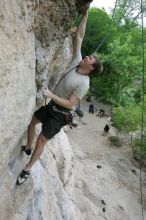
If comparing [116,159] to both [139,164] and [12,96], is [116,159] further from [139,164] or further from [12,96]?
[12,96]

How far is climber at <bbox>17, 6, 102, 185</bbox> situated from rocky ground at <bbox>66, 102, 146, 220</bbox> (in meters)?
7.20

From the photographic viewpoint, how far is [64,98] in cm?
700

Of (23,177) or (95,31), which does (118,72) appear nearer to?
(95,31)

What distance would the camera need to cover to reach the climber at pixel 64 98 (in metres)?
6.66

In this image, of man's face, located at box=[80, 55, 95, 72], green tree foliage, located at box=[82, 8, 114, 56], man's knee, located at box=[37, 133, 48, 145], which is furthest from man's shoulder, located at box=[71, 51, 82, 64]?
green tree foliage, located at box=[82, 8, 114, 56]

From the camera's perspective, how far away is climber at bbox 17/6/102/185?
6660mm

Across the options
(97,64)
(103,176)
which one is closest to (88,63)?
(97,64)

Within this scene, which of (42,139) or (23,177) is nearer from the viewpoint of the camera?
(42,139)

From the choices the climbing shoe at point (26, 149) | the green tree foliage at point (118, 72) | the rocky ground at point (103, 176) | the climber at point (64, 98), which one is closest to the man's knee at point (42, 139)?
the climber at point (64, 98)

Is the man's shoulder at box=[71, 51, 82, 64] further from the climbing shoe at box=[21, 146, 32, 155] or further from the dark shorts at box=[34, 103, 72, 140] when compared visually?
the climbing shoe at box=[21, 146, 32, 155]

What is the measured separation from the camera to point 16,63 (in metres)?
5.32

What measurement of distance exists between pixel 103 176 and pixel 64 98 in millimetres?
14403

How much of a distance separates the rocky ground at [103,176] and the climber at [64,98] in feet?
23.6

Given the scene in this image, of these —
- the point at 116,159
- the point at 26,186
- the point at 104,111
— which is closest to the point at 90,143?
the point at 116,159
